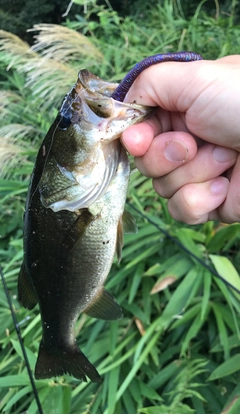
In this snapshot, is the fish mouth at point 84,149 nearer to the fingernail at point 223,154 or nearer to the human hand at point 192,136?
the human hand at point 192,136

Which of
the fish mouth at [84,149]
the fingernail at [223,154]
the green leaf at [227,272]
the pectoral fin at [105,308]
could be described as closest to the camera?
the fish mouth at [84,149]

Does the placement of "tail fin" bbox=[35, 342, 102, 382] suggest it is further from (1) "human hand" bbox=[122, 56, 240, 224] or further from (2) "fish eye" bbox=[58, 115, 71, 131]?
(2) "fish eye" bbox=[58, 115, 71, 131]

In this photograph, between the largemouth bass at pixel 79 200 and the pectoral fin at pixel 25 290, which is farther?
the pectoral fin at pixel 25 290

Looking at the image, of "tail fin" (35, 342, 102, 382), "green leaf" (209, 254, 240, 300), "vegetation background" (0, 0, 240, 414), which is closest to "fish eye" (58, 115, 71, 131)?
"tail fin" (35, 342, 102, 382)

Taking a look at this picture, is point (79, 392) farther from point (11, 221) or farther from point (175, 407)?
point (11, 221)

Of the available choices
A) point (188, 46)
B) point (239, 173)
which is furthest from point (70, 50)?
point (239, 173)

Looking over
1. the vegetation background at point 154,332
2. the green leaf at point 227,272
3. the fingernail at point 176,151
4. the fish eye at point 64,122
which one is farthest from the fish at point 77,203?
the green leaf at point 227,272

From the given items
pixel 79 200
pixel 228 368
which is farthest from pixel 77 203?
pixel 228 368
